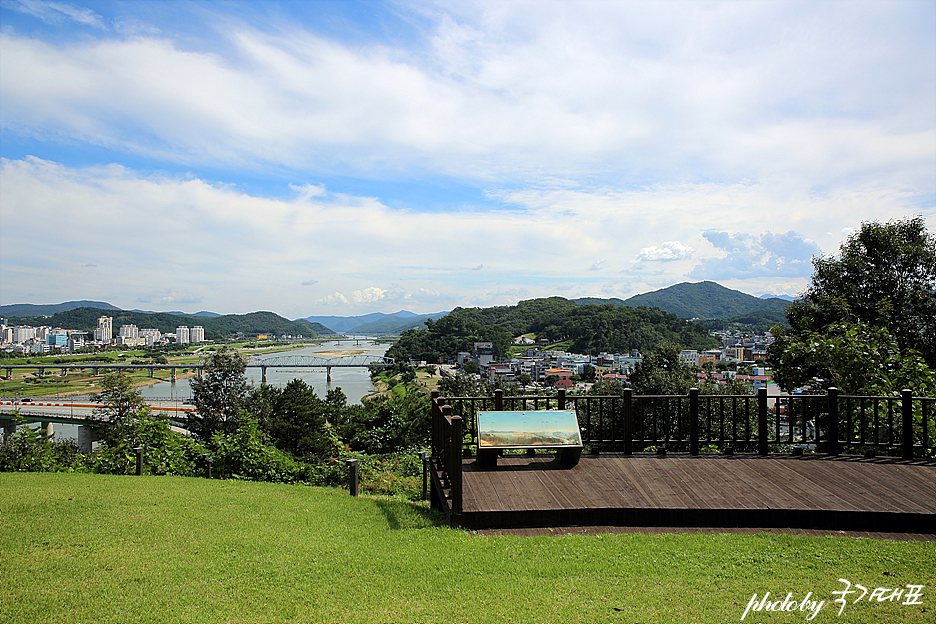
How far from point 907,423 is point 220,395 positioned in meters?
23.4

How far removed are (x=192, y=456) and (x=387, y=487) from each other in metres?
3.58

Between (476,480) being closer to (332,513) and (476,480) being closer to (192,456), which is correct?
(332,513)

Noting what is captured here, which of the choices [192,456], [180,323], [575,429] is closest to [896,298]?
[575,429]

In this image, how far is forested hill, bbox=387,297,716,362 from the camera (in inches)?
2975

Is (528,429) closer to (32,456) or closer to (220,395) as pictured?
(32,456)

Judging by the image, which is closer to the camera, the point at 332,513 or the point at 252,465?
the point at 332,513

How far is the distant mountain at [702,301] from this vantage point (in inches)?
5723

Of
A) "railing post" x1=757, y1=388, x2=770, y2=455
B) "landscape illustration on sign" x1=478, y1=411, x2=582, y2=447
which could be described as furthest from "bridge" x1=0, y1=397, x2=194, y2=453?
"railing post" x1=757, y1=388, x2=770, y2=455

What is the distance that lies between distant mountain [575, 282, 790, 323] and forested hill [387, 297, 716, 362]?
1332 inches

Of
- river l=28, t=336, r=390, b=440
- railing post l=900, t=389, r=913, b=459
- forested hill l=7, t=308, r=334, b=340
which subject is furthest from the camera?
forested hill l=7, t=308, r=334, b=340

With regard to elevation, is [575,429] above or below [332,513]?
above

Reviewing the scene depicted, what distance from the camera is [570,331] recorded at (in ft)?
301

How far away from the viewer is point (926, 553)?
3527mm

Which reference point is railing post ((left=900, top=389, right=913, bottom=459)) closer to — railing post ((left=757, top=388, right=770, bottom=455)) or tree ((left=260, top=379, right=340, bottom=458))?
railing post ((left=757, top=388, right=770, bottom=455))
